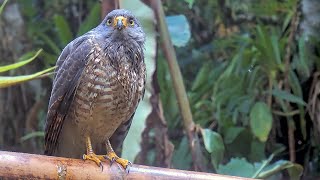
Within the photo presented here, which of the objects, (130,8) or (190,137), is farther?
(190,137)

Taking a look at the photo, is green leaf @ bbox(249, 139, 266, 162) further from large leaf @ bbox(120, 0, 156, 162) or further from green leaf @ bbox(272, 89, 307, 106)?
large leaf @ bbox(120, 0, 156, 162)

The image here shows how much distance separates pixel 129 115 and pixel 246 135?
1.40 metres

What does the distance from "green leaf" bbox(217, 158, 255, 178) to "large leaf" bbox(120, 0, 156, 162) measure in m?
0.53

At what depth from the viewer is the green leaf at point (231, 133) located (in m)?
4.07

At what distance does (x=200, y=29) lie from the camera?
5035 mm

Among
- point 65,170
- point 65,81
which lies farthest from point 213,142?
point 65,170

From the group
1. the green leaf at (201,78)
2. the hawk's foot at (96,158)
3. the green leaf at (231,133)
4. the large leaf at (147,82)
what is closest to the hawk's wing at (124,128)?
the large leaf at (147,82)

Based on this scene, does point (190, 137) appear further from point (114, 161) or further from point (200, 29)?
point (200, 29)

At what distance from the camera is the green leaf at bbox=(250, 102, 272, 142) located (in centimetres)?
384

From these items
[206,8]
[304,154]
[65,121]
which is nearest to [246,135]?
[304,154]

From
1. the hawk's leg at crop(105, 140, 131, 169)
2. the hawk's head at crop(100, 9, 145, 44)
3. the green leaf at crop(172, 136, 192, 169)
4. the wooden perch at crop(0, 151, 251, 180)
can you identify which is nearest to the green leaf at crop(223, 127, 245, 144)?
the green leaf at crop(172, 136, 192, 169)

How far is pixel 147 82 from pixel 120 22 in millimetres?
497

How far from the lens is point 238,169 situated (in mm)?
3510

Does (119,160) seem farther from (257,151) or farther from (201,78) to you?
(201,78)
